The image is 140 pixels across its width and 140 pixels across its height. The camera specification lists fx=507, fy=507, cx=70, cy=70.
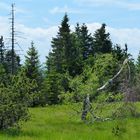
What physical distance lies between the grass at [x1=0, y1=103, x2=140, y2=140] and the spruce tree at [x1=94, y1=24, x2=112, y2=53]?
141ft

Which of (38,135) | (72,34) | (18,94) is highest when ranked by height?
(72,34)

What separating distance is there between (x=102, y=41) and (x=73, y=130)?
49.7 meters

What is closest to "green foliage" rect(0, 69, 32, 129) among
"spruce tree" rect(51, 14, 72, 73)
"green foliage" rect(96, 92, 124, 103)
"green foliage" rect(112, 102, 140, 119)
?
"green foliage" rect(112, 102, 140, 119)

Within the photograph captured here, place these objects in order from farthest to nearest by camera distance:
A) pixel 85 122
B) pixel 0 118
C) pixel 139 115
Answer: pixel 139 115, pixel 85 122, pixel 0 118

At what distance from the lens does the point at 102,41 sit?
226ft

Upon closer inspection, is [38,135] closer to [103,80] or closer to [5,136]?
[5,136]

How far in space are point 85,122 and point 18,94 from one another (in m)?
4.52

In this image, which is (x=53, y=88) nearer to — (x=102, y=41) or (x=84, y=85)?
(x=102, y=41)

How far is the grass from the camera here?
55.7 ft

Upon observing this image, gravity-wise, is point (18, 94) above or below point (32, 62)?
below

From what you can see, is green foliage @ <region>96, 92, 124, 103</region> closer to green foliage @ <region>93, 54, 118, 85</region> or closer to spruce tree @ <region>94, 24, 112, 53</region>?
green foliage @ <region>93, 54, 118, 85</region>

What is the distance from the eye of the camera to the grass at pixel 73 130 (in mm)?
16984

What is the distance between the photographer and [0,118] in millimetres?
18516

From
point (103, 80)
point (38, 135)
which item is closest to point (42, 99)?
point (103, 80)
